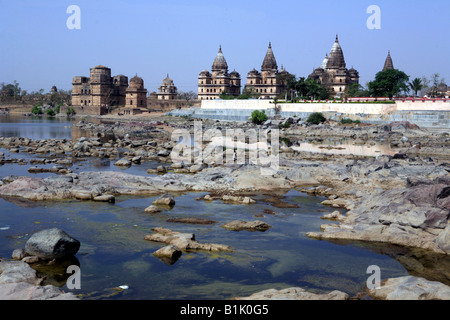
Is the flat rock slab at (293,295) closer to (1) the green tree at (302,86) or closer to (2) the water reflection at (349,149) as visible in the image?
(2) the water reflection at (349,149)

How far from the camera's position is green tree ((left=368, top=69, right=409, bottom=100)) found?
2280 inches

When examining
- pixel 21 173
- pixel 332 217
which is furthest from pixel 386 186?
pixel 21 173

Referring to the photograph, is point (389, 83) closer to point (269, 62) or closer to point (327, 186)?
point (269, 62)

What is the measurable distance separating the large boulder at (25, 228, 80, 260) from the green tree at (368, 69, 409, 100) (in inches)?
2127

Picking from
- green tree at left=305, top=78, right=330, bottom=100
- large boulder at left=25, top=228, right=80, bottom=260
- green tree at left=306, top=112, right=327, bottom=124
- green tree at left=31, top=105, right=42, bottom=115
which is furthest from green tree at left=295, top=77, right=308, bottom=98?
large boulder at left=25, top=228, right=80, bottom=260

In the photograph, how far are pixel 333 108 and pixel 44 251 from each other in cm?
4521

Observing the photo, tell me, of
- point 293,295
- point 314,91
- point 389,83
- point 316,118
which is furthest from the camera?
point 314,91

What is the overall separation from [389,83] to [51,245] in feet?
181

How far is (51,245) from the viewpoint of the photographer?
9.22 m

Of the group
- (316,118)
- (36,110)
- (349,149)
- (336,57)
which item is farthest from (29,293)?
(36,110)

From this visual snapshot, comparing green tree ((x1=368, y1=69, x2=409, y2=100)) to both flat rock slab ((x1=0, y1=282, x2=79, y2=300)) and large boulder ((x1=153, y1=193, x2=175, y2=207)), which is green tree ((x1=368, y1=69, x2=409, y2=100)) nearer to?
large boulder ((x1=153, y1=193, x2=175, y2=207))
